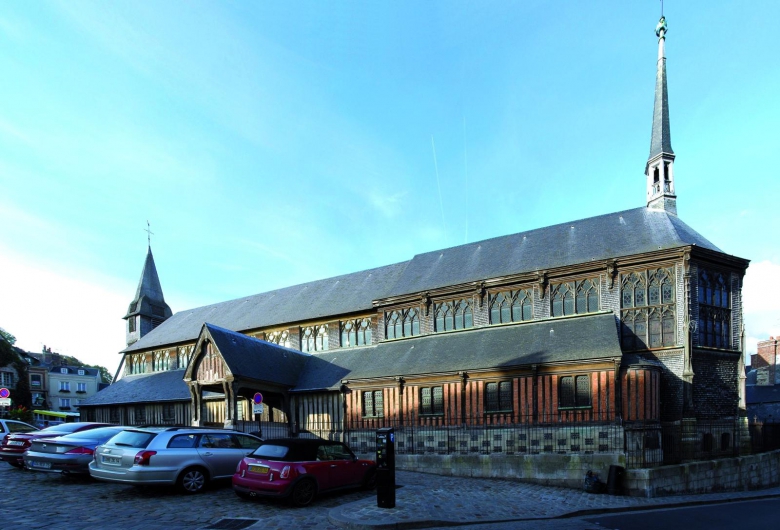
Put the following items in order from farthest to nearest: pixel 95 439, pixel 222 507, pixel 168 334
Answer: pixel 168 334 < pixel 95 439 < pixel 222 507

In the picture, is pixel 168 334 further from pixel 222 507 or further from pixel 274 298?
pixel 222 507

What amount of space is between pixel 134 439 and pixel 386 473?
5683 mm

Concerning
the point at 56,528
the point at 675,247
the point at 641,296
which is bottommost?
the point at 56,528

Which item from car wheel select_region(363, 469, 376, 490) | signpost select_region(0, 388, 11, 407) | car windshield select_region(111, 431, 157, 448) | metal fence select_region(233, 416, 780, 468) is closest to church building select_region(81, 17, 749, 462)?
metal fence select_region(233, 416, 780, 468)

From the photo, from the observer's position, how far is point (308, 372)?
26438 millimetres

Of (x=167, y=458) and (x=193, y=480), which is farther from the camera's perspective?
(x=193, y=480)

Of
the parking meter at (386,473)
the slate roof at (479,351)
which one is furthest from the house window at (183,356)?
the parking meter at (386,473)

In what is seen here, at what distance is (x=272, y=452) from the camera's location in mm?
10406

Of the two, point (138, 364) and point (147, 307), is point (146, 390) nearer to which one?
point (138, 364)

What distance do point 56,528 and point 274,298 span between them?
1111 inches

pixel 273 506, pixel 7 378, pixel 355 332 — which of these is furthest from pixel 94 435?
pixel 7 378

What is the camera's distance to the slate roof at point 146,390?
30900 millimetres

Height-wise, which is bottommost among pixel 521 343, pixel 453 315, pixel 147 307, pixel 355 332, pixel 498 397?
pixel 498 397

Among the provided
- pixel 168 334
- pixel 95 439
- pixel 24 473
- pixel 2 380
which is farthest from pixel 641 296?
pixel 2 380
